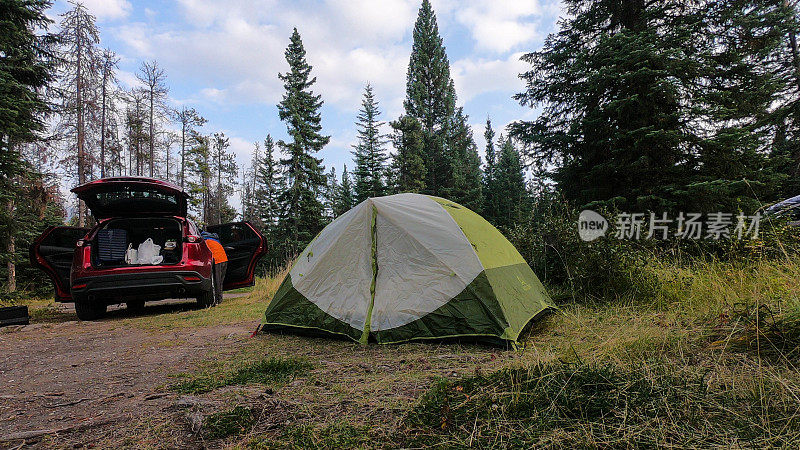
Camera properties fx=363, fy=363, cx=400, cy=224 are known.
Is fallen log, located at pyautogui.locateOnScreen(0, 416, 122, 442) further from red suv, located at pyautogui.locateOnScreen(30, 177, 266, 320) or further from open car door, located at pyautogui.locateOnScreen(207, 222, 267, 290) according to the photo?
open car door, located at pyautogui.locateOnScreen(207, 222, 267, 290)

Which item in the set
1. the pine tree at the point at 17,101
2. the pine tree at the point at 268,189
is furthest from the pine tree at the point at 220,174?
the pine tree at the point at 17,101

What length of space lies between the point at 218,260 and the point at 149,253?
1.05 m

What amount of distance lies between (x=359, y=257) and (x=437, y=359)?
4.56ft

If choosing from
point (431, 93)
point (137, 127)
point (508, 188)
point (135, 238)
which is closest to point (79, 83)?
point (137, 127)

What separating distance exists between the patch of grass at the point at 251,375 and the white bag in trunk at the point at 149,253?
14.0 ft

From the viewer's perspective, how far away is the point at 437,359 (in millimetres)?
2857

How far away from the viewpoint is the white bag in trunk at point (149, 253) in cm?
596

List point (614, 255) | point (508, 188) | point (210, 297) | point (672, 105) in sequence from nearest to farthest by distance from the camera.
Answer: point (614, 255) → point (210, 297) → point (672, 105) → point (508, 188)

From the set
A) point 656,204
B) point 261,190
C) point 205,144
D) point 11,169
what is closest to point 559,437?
point 656,204

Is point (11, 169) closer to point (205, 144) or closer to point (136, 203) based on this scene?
point (136, 203)

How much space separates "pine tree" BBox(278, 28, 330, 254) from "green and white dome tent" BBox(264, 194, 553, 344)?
66.5ft

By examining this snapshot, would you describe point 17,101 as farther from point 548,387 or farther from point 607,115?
point 607,115

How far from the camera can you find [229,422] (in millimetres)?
1763

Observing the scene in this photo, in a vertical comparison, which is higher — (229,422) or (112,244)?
(112,244)
